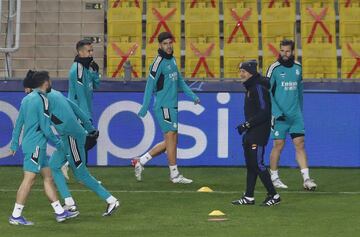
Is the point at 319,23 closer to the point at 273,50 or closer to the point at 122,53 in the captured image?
the point at 273,50

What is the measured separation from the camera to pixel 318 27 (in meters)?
20.0

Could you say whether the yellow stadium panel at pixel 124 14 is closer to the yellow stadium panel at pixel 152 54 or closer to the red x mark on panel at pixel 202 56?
the yellow stadium panel at pixel 152 54

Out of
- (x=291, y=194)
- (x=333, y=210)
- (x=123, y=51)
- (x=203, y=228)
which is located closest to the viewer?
(x=203, y=228)

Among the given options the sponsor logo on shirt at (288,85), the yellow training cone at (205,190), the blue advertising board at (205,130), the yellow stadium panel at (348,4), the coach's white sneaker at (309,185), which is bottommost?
the yellow training cone at (205,190)

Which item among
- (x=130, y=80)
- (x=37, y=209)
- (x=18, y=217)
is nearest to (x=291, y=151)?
(x=130, y=80)

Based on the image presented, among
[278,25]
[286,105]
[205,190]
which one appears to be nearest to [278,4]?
[278,25]

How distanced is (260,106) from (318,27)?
30.0ft

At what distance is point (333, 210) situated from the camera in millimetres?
11039

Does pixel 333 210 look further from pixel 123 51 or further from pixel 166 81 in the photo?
pixel 123 51

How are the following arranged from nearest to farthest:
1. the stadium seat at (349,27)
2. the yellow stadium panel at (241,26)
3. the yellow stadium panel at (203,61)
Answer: the yellow stadium panel at (203,61)
the yellow stadium panel at (241,26)
the stadium seat at (349,27)

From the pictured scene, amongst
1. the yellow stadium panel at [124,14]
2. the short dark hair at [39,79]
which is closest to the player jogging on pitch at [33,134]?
the short dark hair at [39,79]

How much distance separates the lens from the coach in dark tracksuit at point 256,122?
37.0 feet

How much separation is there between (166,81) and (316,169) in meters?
3.21

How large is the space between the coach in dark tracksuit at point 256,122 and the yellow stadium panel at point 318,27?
8.80m
